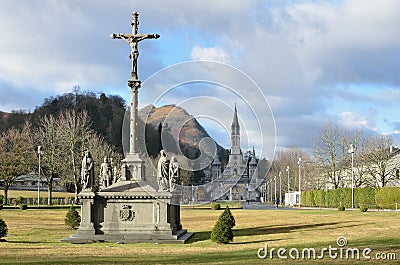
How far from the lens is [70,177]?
72.9m

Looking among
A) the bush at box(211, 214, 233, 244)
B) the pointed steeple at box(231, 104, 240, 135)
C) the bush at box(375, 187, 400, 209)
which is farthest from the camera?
the bush at box(375, 187, 400, 209)

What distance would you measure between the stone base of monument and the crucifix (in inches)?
49.7

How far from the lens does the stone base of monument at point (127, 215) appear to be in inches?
1016

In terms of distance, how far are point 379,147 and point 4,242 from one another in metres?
63.8

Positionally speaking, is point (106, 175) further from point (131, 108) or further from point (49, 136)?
point (49, 136)

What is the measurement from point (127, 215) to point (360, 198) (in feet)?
147

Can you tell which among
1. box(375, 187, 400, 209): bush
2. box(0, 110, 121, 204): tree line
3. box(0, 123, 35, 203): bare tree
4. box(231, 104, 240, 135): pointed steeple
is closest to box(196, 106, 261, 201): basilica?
box(231, 104, 240, 135): pointed steeple

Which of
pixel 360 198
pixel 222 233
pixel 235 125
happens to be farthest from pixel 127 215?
pixel 360 198

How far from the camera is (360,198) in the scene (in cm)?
6519

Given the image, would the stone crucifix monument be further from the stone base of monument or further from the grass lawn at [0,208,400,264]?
the grass lawn at [0,208,400,264]

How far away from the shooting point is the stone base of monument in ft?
84.6

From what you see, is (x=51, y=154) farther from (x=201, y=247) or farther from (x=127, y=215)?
(x=201, y=247)

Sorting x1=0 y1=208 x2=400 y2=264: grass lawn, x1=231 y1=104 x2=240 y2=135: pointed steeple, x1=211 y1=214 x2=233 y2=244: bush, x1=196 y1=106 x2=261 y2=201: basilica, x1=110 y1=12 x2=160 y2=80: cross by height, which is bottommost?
x1=0 y1=208 x2=400 y2=264: grass lawn

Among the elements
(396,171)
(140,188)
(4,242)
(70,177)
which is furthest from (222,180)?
(396,171)
